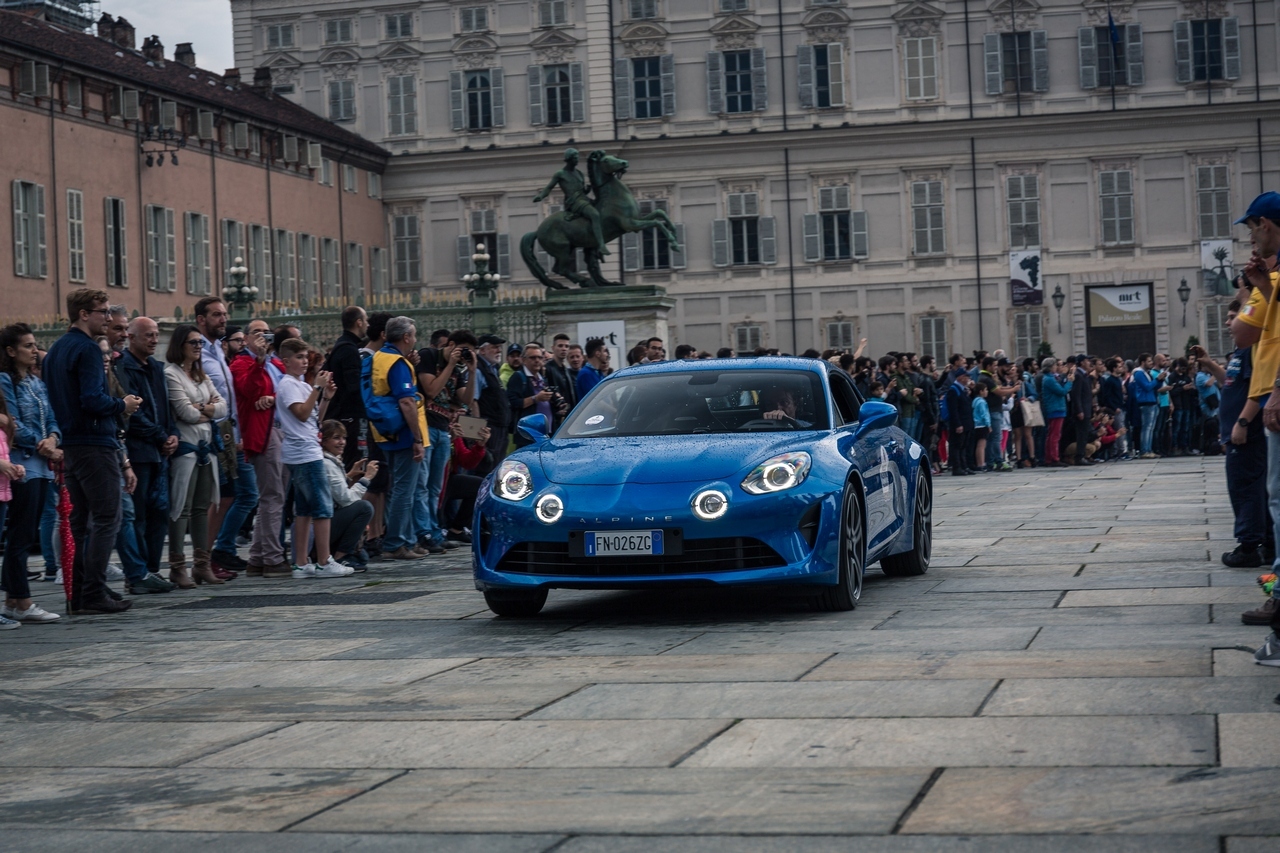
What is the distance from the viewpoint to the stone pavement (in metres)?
4.73

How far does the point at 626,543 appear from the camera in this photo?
8.92 m

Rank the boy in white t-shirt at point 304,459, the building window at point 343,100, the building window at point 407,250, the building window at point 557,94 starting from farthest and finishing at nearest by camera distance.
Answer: the building window at point 407,250 → the building window at point 343,100 → the building window at point 557,94 → the boy in white t-shirt at point 304,459

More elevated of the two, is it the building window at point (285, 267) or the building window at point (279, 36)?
the building window at point (279, 36)

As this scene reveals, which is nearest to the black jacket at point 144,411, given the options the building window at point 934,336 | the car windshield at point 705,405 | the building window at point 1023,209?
the car windshield at point 705,405

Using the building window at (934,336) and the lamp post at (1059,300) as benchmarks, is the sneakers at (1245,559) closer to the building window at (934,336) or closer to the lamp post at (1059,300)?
the lamp post at (1059,300)

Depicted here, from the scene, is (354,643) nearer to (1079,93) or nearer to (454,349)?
(454,349)

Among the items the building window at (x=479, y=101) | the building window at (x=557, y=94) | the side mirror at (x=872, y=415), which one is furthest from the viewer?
the building window at (x=479, y=101)

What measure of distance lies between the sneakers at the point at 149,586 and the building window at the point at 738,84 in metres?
44.4

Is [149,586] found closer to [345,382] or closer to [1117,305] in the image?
[345,382]

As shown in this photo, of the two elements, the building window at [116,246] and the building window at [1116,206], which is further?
the building window at [1116,206]

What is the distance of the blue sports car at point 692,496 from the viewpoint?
8.93 metres

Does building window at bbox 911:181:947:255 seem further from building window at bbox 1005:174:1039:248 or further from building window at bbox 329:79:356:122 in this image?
building window at bbox 329:79:356:122

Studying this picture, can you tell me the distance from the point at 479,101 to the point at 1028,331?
59.5 feet

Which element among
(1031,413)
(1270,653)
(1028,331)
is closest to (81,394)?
(1270,653)
